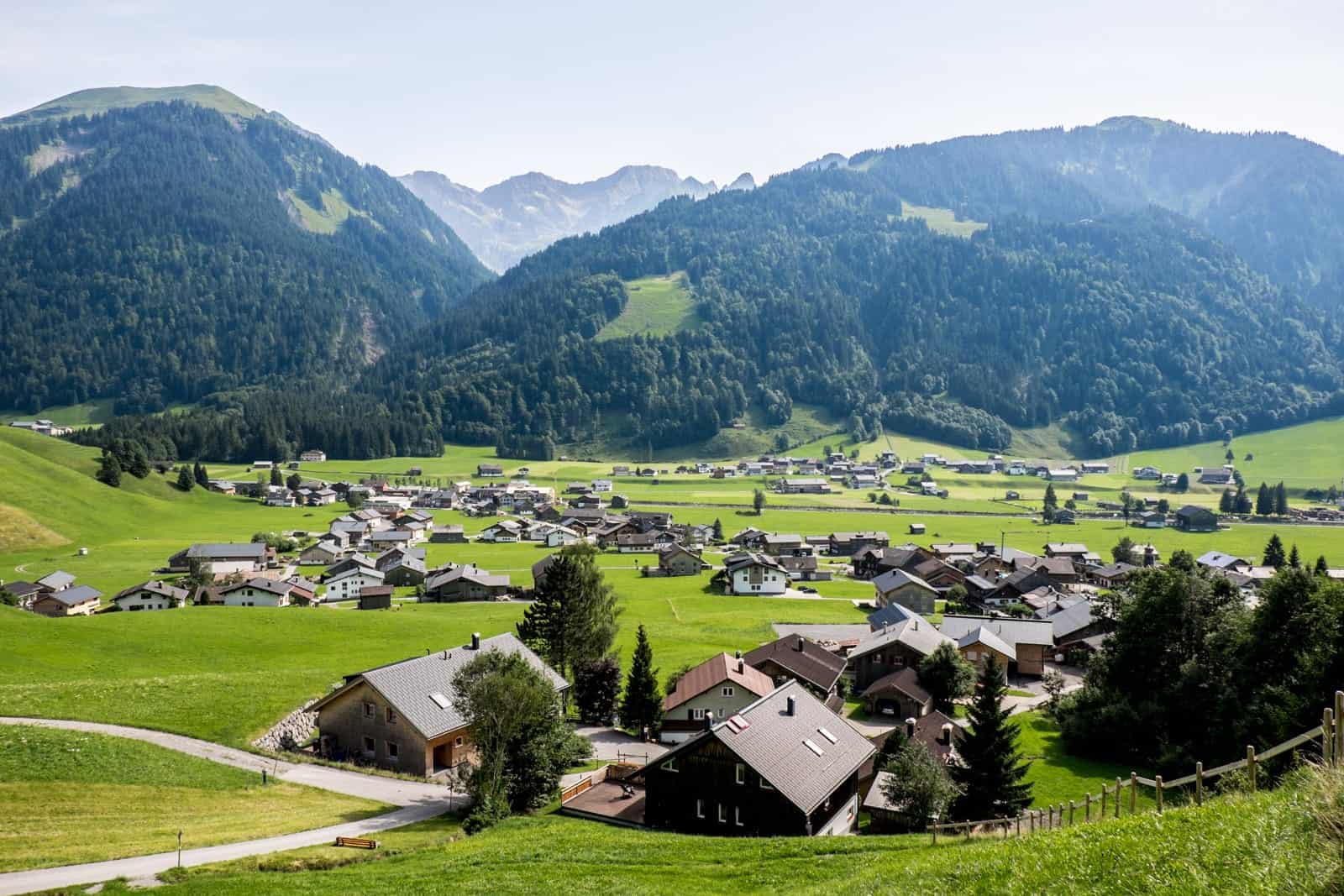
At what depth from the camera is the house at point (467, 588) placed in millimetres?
85188

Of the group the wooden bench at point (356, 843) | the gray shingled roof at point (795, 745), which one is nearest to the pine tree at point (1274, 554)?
the gray shingled roof at point (795, 745)

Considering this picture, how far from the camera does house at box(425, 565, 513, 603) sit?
85.2m

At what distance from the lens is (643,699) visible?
43.1 m

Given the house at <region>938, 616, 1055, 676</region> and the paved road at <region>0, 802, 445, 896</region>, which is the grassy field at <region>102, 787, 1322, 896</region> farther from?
the house at <region>938, 616, 1055, 676</region>

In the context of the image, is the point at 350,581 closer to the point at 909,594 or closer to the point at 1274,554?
the point at 909,594

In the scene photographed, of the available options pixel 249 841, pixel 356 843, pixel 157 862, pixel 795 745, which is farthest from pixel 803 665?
pixel 157 862

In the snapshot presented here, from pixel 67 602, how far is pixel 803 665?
64448 mm

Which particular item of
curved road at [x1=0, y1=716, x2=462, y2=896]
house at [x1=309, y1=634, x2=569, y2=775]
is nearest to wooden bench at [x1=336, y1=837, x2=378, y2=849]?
curved road at [x1=0, y1=716, x2=462, y2=896]

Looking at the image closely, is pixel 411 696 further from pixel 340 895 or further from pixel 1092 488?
pixel 1092 488

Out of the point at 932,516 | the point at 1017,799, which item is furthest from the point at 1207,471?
the point at 1017,799

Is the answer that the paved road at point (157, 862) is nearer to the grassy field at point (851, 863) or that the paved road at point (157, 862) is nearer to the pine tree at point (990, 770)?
the grassy field at point (851, 863)

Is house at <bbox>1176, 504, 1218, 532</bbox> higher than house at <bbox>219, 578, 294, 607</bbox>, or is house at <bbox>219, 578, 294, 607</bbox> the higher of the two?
house at <bbox>219, 578, 294, 607</bbox>

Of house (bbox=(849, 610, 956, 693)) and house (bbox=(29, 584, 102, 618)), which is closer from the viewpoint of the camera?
house (bbox=(849, 610, 956, 693))

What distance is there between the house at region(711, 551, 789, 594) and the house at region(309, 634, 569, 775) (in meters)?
52.9
